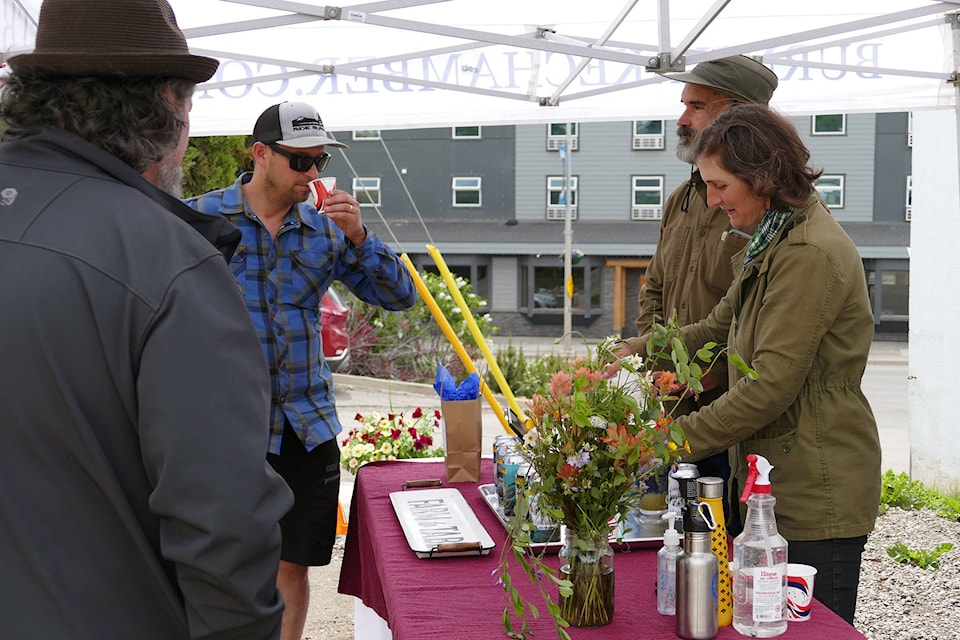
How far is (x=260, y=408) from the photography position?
1362 millimetres

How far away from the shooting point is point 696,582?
5.41ft

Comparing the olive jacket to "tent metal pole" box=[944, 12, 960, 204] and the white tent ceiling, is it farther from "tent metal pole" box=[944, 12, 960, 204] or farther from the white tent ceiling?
the white tent ceiling

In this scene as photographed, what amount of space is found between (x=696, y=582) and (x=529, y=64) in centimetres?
343

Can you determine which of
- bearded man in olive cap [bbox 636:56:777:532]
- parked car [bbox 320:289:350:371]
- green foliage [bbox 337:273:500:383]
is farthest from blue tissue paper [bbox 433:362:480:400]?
green foliage [bbox 337:273:500:383]

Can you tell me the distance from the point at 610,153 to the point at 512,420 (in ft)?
86.9

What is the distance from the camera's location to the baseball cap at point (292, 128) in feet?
9.93

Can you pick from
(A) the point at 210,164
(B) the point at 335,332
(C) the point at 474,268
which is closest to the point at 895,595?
(A) the point at 210,164

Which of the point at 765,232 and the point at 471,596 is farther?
the point at 765,232

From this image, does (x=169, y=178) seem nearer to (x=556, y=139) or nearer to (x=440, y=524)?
(x=440, y=524)

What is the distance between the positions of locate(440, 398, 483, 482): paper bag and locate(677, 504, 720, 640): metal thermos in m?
1.17

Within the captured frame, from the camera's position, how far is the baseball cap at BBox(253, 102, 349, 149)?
9.93ft

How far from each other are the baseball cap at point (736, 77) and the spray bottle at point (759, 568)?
1.57 meters

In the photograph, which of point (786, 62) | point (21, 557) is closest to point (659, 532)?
point (21, 557)

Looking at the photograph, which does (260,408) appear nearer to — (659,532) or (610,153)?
(659,532)
